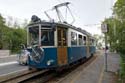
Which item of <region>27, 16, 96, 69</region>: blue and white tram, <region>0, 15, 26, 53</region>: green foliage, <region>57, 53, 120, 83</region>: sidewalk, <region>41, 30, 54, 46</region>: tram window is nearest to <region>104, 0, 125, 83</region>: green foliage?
<region>57, 53, 120, 83</region>: sidewalk

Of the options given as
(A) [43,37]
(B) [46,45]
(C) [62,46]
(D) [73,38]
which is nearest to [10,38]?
(D) [73,38]

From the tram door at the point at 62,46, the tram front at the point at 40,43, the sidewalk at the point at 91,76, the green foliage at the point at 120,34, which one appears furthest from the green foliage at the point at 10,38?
the tram front at the point at 40,43

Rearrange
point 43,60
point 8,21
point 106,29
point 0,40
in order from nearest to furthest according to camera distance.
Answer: point 43,60 < point 106,29 < point 0,40 < point 8,21

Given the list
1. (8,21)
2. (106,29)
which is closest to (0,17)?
(8,21)

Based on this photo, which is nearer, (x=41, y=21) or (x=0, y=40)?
(x=41, y=21)

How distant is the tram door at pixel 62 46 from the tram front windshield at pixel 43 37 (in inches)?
22.0

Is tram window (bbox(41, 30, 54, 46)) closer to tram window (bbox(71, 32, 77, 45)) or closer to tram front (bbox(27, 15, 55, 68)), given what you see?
tram front (bbox(27, 15, 55, 68))

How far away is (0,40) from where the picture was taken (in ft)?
191

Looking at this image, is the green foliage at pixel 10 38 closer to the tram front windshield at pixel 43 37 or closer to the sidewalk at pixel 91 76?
the sidewalk at pixel 91 76

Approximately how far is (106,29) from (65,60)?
372cm

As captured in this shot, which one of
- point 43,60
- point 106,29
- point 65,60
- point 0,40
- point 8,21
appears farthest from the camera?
point 8,21

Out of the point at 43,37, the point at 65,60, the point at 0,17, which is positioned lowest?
the point at 65,60

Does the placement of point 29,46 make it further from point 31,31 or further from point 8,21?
point 8,21

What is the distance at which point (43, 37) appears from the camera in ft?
48.7
